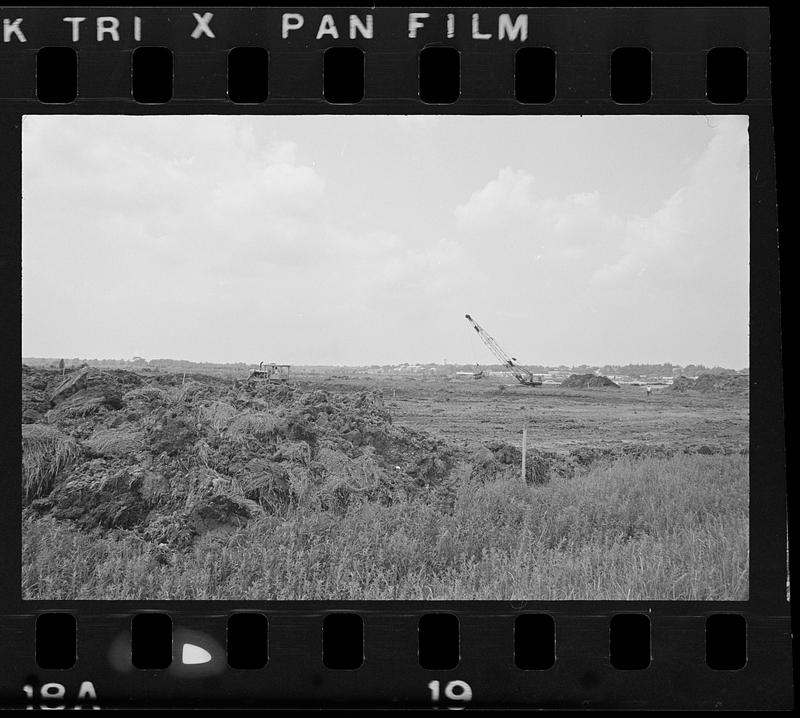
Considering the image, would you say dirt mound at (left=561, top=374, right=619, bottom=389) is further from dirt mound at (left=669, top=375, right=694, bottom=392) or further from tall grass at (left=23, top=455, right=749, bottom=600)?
tall grass at (left=23, top=455, right=749, bottom=600)

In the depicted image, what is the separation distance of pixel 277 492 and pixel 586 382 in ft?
9.88

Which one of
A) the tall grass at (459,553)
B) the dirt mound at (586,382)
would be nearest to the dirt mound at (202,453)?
the tall grass at (459,553)

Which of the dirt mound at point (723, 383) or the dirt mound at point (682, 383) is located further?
the dirt mound at point (682, 383)

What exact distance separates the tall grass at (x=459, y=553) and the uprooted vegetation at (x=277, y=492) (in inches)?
0.6

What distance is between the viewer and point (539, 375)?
150 inches

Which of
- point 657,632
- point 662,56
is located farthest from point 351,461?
point 662,56

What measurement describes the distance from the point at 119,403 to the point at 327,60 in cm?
359

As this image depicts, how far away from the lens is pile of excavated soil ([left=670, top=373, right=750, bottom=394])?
339 cm

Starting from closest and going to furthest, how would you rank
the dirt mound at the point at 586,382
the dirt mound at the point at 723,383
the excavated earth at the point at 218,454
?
the dirt mound at the point at 723,383 < the dirt mound at the point at 586,382 < the excavated earth at the point at 218,454

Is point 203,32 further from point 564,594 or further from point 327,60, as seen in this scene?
point 564,594

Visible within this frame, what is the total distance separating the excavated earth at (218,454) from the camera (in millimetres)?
4234

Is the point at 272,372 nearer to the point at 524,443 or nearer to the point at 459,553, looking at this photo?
the point at 459,553

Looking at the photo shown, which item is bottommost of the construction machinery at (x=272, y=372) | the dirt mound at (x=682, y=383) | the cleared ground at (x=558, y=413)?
the cleared ground at (x=558, y=413)

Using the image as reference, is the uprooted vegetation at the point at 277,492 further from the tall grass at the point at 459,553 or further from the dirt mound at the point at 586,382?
the dirt mound at the point at 586,382
